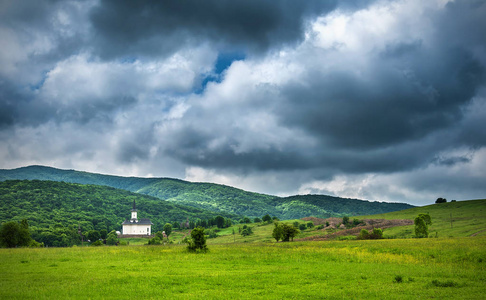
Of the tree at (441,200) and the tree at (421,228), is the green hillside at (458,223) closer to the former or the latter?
the tree at (421,228)

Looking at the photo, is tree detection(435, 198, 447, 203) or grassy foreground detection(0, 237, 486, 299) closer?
grassy foreground detection(0, 237, 486, 299)

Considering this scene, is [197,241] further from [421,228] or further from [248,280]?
[421,228]

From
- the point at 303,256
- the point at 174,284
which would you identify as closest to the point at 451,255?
the point at 303,256

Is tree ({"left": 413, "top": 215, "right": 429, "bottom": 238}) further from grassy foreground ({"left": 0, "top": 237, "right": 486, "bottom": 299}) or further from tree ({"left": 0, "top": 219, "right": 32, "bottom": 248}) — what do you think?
tree ({"left": 0, "top": 219, "right": 32, "bottom": 248})

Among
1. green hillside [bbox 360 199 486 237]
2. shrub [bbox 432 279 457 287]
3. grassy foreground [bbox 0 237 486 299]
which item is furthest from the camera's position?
green hillside [bbox 360 199 486 237]

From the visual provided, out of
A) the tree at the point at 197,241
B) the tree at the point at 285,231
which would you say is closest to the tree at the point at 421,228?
the tree at the point at 285,231

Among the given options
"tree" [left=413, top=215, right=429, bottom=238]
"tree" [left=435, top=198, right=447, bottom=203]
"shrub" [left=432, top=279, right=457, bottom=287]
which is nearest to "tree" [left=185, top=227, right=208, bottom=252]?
"shrub" [left=432, top=279, right=457, bottom=287]

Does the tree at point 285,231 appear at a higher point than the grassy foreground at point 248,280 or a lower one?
lower

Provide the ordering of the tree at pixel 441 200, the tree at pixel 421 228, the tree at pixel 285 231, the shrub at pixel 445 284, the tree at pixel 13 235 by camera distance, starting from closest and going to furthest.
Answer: the shrub at pixel 445 284
the tree at pixel 13 235
the tree at pixel 421 228
the tree at pixel 285 231
the tree at pixel 441 200

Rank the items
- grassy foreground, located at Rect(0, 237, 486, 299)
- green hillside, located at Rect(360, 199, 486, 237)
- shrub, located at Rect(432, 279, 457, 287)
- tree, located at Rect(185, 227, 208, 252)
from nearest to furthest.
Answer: grassy foreground, located at Rect(0, 237, 486, 299) → shrub, located at Rect(432, 279, 457, 287) → tree, located at Rect(185, 227, 208, 252) → green hillside, located at Rect(360, 199, 486, 237)

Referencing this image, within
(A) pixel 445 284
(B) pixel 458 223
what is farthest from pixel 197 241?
(B) pixel 458 223

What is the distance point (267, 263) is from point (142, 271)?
1541 centimetres

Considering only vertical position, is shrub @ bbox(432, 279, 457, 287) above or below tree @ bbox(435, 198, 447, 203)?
below

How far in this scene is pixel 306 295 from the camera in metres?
23.2
